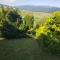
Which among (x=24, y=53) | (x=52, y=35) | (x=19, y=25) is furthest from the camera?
(x=19, y=25)

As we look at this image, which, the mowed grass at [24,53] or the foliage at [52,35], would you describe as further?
the foliage at [52,35]

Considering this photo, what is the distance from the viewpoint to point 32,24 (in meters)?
87.2

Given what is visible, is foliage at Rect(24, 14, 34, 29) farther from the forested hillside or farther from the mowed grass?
the mowed grass

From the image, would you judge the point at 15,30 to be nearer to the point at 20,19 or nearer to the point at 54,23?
the point at 20,19

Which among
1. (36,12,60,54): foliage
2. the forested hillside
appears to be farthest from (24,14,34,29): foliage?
(36,12,60,54): foliage

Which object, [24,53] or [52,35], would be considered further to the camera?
[52,35]

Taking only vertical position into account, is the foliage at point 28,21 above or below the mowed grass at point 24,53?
above

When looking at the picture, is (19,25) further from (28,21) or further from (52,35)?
(52,35)

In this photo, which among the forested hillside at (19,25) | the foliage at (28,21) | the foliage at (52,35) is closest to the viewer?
the foliage at (52,35)

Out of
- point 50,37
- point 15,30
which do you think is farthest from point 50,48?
point 15,30

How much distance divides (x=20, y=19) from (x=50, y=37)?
32356mm

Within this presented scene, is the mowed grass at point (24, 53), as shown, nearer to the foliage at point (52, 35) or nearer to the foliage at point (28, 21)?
the foliage at point (52, 35)

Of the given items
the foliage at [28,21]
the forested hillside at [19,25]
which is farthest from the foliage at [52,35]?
the foliage at [28,21]

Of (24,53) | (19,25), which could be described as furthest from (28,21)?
(24,53)
